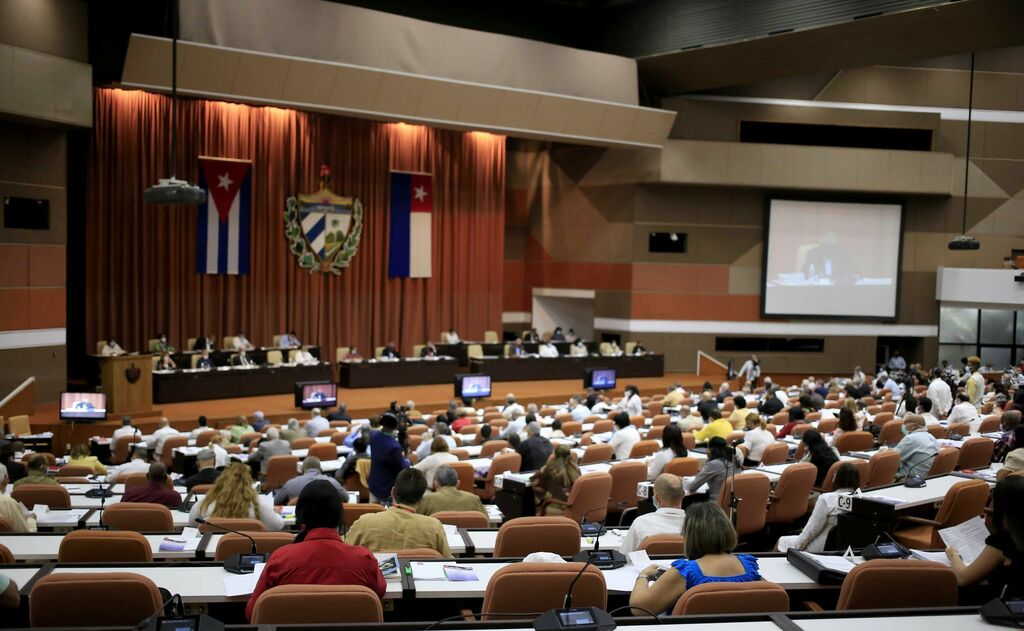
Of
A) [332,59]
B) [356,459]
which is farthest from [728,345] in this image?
[356,459]

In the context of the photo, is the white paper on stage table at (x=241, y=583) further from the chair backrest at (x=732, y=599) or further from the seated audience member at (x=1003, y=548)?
the seated audience member at (x=1003, y=548)

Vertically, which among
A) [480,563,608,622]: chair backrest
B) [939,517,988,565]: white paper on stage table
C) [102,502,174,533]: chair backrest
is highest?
[939,517,988,565]: white paper on stage table

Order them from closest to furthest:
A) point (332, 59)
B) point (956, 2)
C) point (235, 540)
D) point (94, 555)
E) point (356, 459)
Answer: point (94, 555)
point (235, 540)
point (356, 459)
point (956, 2)
point (332, 59)

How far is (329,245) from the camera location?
19.9 meters

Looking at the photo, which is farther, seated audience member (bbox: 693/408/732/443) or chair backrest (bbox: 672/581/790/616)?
seated audience member (bbox: 693/408/732/443)

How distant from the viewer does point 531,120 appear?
19141mm

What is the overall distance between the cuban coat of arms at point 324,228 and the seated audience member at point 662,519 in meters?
15.3

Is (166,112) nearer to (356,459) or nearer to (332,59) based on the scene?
(332,59)

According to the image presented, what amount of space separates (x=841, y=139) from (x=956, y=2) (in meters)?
8.33

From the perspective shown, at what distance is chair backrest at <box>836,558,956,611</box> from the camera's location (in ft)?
11.4

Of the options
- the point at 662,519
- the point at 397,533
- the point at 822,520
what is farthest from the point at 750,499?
the point at 397,533

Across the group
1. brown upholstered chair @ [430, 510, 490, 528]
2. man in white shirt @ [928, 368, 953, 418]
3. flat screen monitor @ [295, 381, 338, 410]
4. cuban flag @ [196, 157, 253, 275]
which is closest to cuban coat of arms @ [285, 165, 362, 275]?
cuban flag @ [196, 157, 253, 275]

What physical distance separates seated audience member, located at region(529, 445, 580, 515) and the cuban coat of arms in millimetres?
13607

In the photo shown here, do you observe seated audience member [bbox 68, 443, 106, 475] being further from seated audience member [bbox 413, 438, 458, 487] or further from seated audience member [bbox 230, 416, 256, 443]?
seated audience member [bbox 413, 438, 458, 487]
